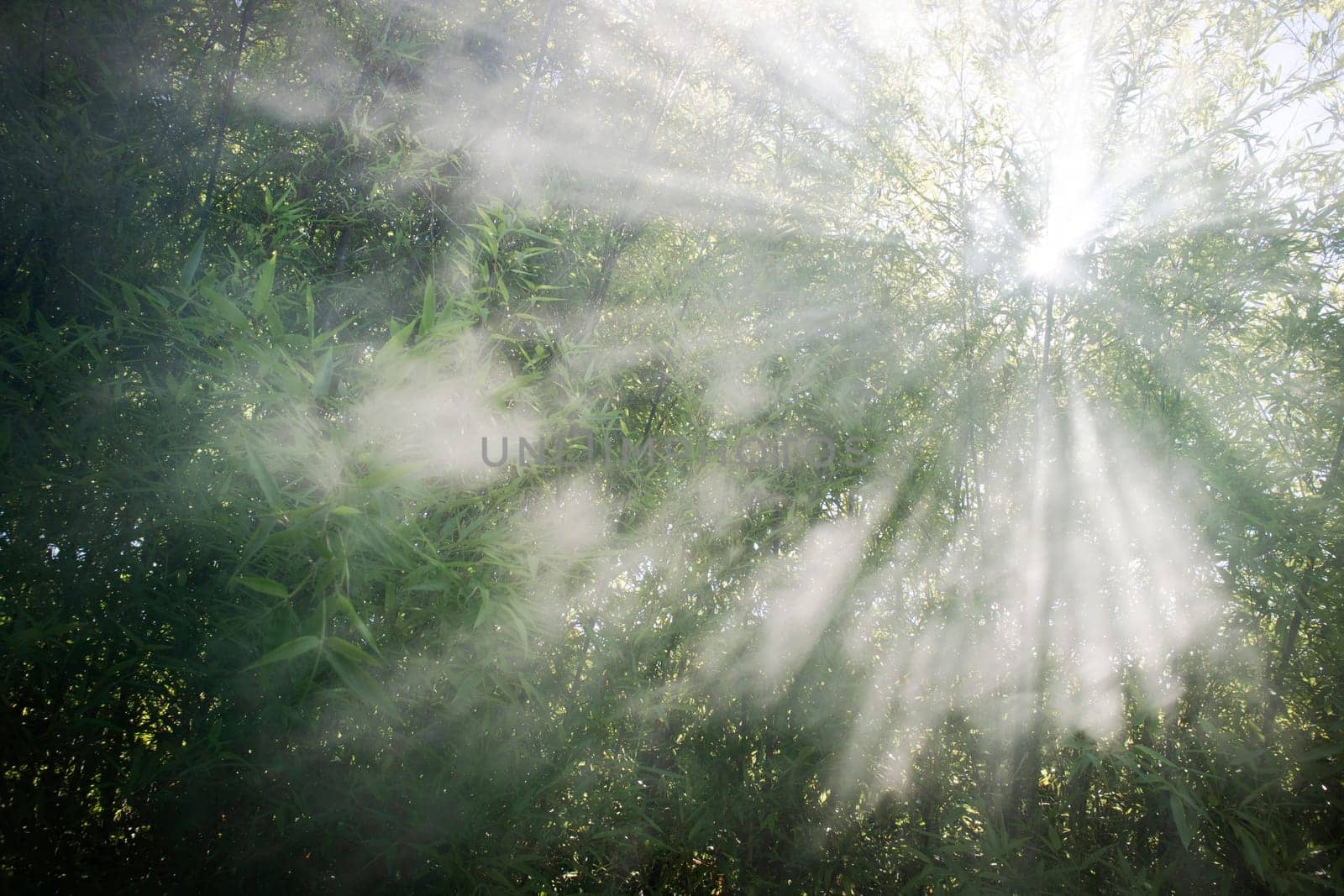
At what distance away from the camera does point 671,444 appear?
242cm

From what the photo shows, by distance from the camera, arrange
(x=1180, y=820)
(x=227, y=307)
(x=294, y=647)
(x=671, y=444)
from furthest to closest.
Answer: (x=671, y=444) → (x=1180, y=820) → (x=227, y=307) → (x=294, y=647)

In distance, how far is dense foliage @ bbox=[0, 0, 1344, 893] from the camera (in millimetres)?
1749

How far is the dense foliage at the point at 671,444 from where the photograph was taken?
175 centimetres

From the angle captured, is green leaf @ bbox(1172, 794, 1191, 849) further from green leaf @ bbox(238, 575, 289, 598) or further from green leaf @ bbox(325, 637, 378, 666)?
green leaf @ bbox(238, 575, 289, 598)

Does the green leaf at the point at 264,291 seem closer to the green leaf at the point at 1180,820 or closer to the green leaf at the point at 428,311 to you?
the green leaf at the point at 428,311

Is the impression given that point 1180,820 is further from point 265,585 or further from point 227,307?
point 227,307

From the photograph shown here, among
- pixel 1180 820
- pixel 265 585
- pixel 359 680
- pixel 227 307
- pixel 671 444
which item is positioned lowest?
pixel 1180 820

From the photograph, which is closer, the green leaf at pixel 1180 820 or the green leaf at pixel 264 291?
the green leaf at pixel 264 291

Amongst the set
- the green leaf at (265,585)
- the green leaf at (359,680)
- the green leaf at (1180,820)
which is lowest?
the green leaf at (1180,820)

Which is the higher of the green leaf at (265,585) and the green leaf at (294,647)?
the green leaf at (265,585)

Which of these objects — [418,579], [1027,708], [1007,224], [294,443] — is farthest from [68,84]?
[1027,708]

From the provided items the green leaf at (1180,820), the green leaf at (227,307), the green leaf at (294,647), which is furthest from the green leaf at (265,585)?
the green leaf at (1180,820)

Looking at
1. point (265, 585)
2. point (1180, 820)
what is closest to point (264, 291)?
point (265, 585)

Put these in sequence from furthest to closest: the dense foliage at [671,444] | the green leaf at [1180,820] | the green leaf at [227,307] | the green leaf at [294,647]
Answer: the green leaf at [1180,820], the dense foliage at [671,444], the green leaf at [227,307], the green leaf at [294,647]
